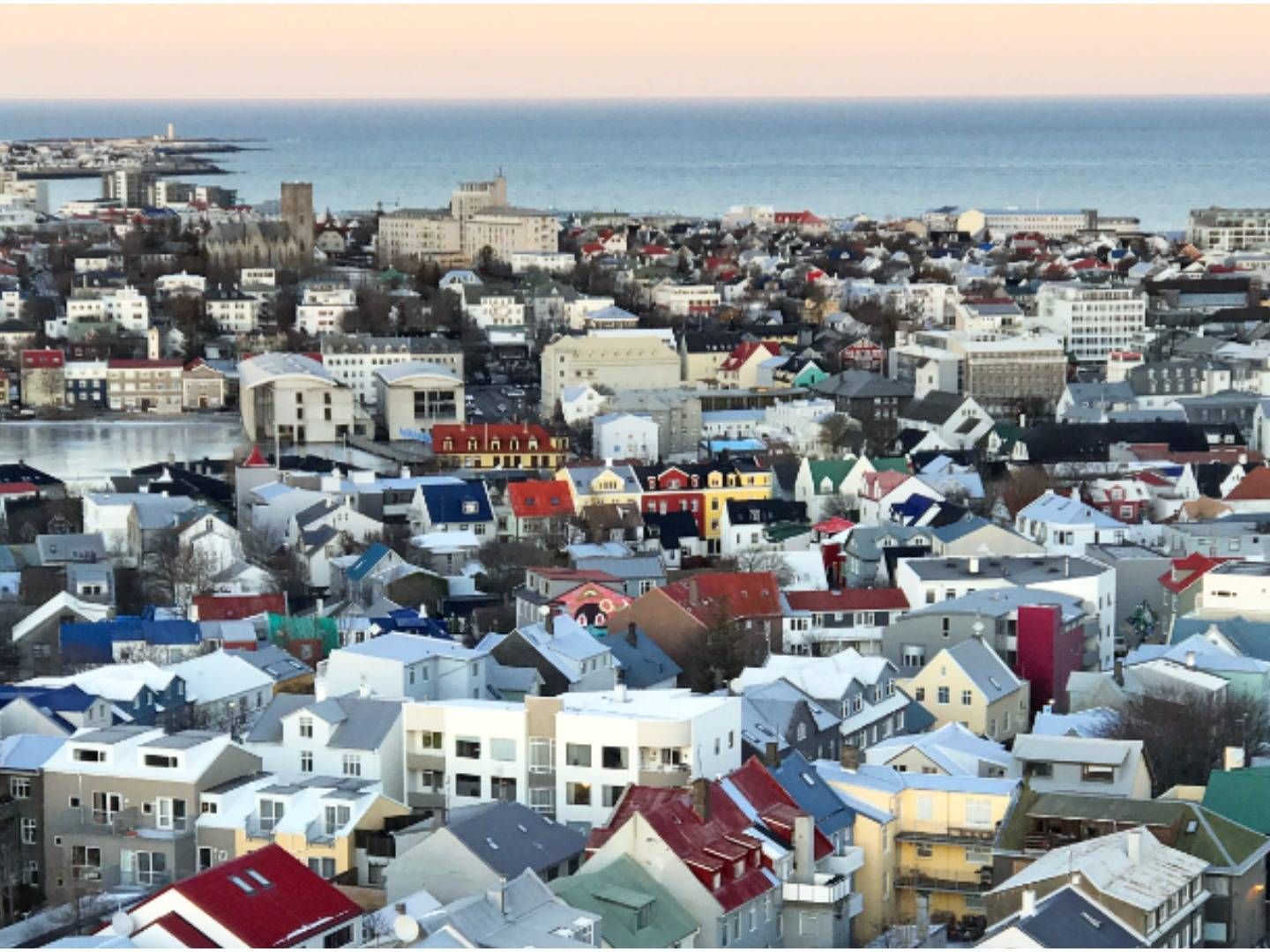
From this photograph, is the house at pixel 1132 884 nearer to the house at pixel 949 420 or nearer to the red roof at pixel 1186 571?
the red roof at pixel 1186 571

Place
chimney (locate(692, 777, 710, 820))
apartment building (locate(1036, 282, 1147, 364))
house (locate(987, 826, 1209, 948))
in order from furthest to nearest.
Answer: apartment building (locate(1036, 282, 1147, 364)) → chimney (locate(692, 777, 710, 820)) → house (locate(987, 826, 1209, 948))

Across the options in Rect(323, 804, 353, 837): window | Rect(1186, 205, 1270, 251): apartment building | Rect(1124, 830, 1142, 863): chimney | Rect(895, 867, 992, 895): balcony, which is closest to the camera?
Rect(1124, 830, 1142, 863): chimney

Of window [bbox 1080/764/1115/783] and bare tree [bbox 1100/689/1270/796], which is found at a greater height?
window [bbox 1080/764/1115/783]

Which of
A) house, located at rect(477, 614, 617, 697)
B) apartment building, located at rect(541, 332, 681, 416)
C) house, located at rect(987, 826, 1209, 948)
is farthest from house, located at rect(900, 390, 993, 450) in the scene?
house, located at rect(987, 826, 1209, 948)

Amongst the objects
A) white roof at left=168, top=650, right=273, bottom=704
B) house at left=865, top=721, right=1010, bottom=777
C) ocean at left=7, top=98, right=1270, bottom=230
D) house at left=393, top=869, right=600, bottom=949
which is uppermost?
house at left=393, top=869, right=600, bottom=949

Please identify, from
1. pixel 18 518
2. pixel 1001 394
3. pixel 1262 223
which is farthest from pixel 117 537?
pixel 1262 223

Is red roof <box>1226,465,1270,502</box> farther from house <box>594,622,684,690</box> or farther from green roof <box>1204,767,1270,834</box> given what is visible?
green roof <box>1204,767,1270,834</box>

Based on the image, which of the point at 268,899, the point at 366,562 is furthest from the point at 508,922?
the point at 366,562
